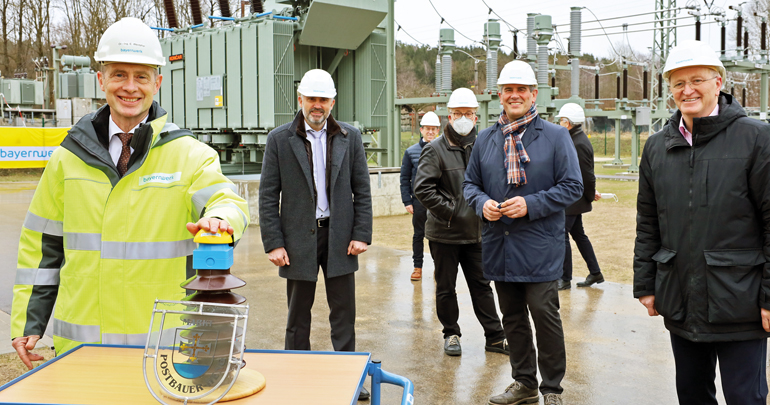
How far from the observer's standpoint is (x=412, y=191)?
25.6 feet

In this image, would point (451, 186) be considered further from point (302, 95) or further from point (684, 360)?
point (684, 360)

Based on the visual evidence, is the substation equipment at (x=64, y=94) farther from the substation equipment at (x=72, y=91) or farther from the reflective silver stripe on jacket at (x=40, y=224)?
the reflective silver stripe on jacket at (x=40, y=224)

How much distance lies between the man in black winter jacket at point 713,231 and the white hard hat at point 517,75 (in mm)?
1125

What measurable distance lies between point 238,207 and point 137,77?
72cm

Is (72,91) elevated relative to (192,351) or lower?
elevated

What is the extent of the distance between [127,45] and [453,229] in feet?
10.2

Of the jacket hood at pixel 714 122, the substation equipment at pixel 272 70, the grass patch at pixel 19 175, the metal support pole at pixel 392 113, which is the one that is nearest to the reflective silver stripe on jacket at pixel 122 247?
the jacket hood at pixel 714 122

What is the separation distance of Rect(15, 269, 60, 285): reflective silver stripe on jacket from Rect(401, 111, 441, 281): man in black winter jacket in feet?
16.6

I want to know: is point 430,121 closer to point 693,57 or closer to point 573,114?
point 573,114

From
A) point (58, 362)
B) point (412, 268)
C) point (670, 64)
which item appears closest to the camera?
point (58, 362)

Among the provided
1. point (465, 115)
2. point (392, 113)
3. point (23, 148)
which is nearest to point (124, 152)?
point (465, 115)

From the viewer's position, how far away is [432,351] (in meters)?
5.16

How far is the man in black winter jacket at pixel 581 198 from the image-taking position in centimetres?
659

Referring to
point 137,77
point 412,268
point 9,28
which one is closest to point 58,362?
point 137,77
